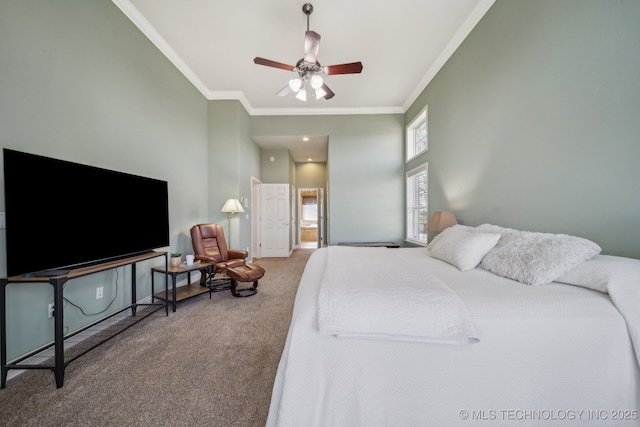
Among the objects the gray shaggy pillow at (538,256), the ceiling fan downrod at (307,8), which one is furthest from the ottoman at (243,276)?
the ceiling fan downrod at (307,8)

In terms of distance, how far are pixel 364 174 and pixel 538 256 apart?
143 inches

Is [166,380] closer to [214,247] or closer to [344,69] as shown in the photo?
[214,247]

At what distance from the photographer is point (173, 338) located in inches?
78.7

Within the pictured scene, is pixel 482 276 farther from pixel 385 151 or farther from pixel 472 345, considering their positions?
pixel 385 151

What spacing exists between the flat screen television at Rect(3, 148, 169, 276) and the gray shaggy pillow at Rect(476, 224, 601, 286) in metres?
3.01

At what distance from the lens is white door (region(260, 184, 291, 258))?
5820 millimetres

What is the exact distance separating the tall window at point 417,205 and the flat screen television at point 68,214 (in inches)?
159

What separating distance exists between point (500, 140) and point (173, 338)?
12.0 feet

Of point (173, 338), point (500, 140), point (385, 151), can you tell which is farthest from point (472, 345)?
point (385, 151)

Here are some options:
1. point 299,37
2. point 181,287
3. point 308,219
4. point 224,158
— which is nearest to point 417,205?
point 299,37

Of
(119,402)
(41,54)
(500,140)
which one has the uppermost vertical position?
(41,54)

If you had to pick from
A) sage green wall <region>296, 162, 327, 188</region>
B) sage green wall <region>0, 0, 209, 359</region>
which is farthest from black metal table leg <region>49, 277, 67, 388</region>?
sage green wall <region>296, 162, 327, 188</region>

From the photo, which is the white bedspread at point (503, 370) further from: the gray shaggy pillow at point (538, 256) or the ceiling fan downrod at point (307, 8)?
the ceiling fan downrod at point (307, 8)

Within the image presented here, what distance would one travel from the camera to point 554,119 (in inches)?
66.5
